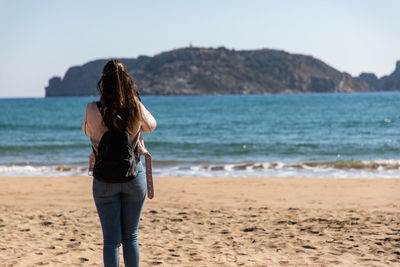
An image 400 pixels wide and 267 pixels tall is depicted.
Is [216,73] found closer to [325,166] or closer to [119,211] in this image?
[325,166]

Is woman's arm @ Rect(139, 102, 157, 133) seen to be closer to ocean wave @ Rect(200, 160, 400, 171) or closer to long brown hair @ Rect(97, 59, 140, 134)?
long brown hair @ Rect(97, 59, 140, 134)

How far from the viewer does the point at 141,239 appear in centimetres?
590

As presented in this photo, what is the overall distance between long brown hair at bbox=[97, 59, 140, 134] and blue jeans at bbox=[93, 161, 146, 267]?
39 centimetres

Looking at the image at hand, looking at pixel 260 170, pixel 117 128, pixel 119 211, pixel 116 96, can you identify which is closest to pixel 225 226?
pixel 119 211

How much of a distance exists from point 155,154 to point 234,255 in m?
14.4

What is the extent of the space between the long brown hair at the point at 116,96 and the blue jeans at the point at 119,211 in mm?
390

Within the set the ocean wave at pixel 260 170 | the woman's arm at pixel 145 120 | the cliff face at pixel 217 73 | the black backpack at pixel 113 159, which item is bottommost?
the ocean wave at pixel 260 170

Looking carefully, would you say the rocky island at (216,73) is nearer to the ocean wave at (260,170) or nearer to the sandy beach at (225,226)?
the ocean wave at (260,170)

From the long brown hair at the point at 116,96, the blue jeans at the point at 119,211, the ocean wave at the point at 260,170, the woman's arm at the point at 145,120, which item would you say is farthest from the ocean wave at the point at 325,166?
the long brown hair at the point at 116,96

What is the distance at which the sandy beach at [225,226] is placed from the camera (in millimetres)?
5074

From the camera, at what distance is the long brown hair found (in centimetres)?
292

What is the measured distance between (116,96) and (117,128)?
21 cm

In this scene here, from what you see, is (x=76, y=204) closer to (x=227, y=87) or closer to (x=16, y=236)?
(x=16, y=236)

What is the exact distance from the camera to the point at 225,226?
6566 millimetres
